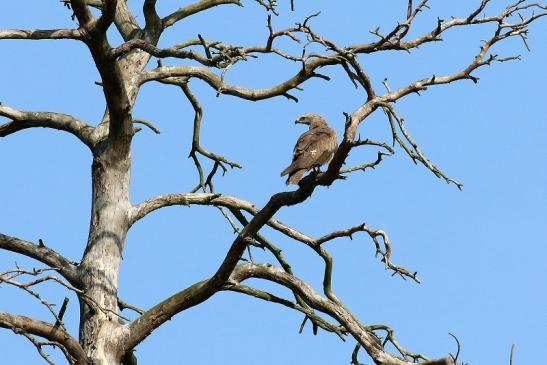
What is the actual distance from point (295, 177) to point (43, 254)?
271cm

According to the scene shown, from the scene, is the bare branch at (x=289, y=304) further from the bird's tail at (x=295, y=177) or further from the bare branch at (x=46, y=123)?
the bare branch at (x=46, y=123)

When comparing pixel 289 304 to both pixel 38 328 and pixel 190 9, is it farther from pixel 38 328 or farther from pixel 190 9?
pixel 190 9

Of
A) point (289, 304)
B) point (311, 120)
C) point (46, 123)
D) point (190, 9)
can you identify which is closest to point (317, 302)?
point (289, 304)

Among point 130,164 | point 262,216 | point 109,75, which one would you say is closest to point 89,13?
point 109,75

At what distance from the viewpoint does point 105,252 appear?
10.3m

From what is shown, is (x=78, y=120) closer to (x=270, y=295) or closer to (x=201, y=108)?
(x=201, y=108)

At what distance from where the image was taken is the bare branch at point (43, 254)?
10102 mm

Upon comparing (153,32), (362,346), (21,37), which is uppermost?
(153,32)

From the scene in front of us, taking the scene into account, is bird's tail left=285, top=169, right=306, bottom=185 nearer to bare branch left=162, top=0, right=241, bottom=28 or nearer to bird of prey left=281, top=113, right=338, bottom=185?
bird of prey left=281, top=113, right=338, bottom=185

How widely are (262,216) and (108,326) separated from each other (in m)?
2.10

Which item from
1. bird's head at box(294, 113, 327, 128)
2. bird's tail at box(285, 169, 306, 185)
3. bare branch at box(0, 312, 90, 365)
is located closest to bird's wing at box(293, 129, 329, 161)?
bird's tail at box(285, 169, 306, 185)

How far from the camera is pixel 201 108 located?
12.4m

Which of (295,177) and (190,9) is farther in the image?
(190,9)

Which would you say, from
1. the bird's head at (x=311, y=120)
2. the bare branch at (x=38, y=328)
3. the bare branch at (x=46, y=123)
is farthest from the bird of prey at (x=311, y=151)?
the bare branch at (x=46, y=123)
